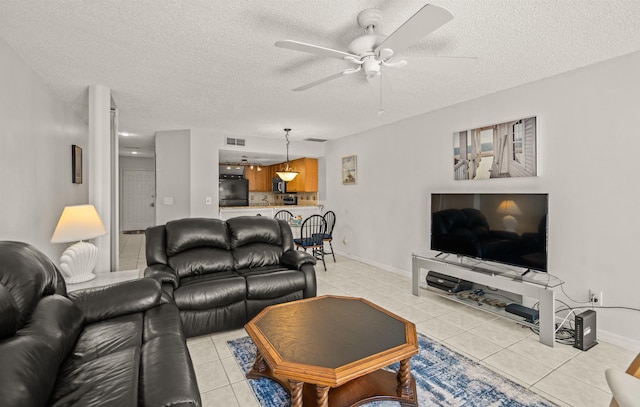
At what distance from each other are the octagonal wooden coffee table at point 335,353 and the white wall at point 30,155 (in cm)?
219

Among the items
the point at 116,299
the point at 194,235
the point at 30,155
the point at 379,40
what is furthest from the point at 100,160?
the point at 379,40

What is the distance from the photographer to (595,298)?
107 inches

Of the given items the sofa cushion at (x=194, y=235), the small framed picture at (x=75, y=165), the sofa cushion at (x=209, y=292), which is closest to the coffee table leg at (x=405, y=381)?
the sofa cushion at (x=209, y=292)

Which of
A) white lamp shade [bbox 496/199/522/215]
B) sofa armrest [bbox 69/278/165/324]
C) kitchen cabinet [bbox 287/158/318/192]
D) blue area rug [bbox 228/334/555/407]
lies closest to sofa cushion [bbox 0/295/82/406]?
sofa armrest [bbox 69/278/165/324]

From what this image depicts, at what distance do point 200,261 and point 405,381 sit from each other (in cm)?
222

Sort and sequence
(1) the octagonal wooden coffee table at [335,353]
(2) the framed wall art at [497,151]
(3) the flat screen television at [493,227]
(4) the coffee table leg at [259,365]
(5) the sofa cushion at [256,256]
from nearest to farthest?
1. (1) the octagonal wooden coffee table at [335,353]
2. (4) the coffee table leg at [259,365]
3. (3) the flat screen television at [493,227]
4. (2) the framed wall art at [497,151]
5. (5) the sofa cushion at [256,256]

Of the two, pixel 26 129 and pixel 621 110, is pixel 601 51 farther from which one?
pixel 26 129

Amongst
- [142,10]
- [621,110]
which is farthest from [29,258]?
[621,110]

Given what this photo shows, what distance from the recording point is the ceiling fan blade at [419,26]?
143 centimetres

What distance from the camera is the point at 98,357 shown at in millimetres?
1535

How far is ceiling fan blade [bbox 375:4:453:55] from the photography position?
143 centimetres

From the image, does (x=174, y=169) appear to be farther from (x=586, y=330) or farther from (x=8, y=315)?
(x=586, y=330)

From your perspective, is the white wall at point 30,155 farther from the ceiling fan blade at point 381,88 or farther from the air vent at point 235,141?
the ceiling fan blade at point 381,88

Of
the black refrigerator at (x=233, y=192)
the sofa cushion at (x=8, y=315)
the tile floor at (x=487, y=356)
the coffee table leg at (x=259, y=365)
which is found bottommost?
the tile floor at (x=487, y=356)
